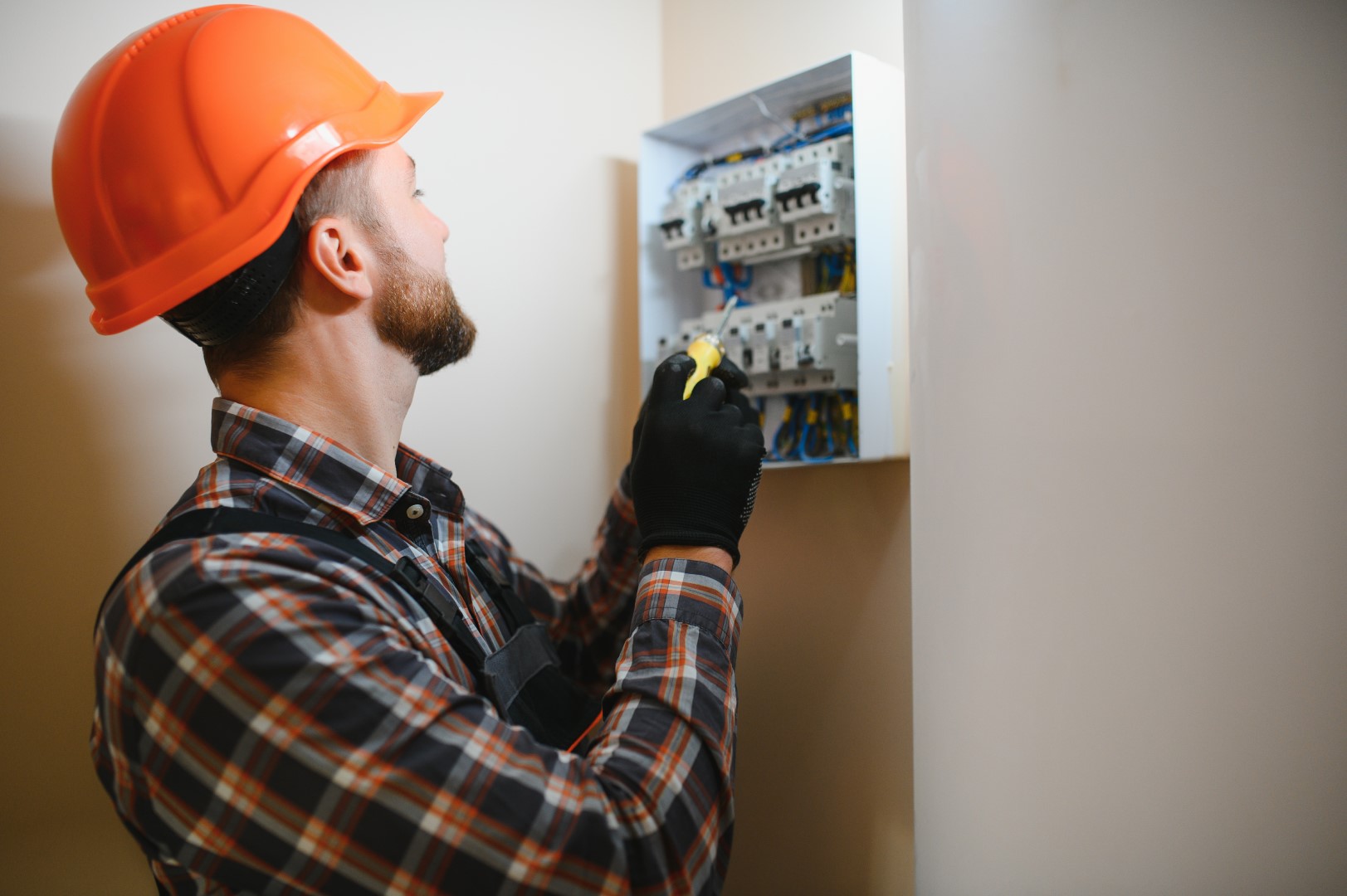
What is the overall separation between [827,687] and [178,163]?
0.94 meters

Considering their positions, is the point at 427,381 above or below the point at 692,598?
above

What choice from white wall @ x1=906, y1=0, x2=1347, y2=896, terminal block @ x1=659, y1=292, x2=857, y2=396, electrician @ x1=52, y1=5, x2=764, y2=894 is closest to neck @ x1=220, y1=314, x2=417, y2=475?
electrician @ x1=52, y1=5, x2=764, y2=894

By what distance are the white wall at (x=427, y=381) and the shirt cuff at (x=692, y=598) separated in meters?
0.52

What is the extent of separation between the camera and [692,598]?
0.83m

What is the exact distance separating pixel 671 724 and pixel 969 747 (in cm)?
23

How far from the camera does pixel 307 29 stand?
0.92 m

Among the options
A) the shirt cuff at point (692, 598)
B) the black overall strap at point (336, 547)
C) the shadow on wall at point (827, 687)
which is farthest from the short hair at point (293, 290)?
the shadow on wall at point (827, 687)

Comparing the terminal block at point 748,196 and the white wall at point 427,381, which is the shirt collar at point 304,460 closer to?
the white wall at point 427,381

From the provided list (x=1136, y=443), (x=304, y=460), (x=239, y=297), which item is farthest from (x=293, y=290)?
(x=1136, y=443)

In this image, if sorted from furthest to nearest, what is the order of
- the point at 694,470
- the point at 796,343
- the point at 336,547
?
1. the point at 796,343
2. the point at 694,470
3. the point at 336,547

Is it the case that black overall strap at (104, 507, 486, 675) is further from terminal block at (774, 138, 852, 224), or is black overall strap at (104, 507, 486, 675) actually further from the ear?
terminal block at (774, 138, 852, 224)

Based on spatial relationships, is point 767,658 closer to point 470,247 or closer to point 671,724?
point 671,724

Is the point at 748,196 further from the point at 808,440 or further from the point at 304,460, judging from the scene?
the point at 304,460

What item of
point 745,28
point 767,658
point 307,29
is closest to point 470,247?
point 307,29
